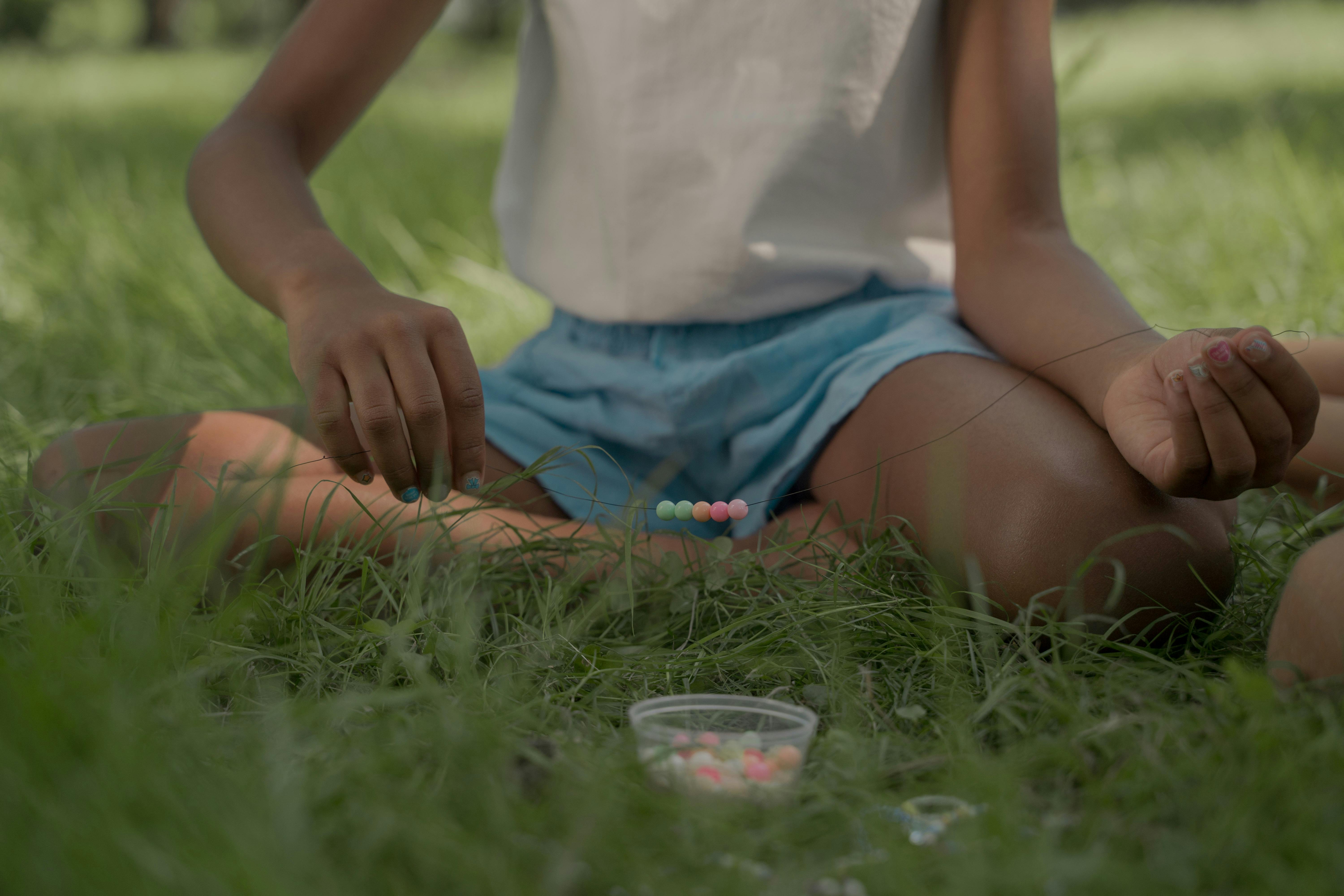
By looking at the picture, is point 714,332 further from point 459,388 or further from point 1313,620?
point 1313,620

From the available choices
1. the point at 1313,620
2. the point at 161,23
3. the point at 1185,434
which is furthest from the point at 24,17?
the point at 1313,620

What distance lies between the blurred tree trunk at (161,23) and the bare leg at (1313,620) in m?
14.0

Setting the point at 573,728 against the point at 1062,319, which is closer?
the point at 573,728

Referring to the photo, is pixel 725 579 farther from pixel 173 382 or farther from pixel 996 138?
pixel 173 382

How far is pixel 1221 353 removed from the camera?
0.72 meters

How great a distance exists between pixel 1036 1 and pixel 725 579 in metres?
0.68

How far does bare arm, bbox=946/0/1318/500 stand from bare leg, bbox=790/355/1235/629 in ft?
0.12

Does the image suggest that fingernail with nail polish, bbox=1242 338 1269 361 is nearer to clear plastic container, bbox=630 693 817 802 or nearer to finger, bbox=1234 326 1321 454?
finger, bbox=1234 326 1321 454

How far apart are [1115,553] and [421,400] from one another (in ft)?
1.80

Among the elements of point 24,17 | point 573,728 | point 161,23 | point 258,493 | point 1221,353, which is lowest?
point 573,728

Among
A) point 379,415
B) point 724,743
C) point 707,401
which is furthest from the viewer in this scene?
point 707,401

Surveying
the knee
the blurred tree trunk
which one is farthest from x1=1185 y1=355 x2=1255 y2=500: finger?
the blurred tree trunk

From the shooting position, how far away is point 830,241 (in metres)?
1.20

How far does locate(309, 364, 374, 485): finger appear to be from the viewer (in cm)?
81
